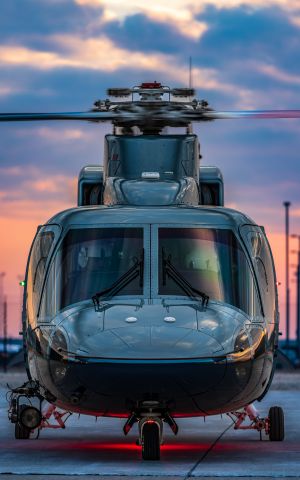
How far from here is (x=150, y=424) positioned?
54.5 ft

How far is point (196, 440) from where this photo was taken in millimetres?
20641

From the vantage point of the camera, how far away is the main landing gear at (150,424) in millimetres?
16625

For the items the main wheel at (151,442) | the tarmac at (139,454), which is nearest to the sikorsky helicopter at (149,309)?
the main wheel at (151,442)

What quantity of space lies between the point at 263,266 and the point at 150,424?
2.90 m

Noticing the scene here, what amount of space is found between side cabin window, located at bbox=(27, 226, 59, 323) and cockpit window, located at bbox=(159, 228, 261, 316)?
1.39 meters

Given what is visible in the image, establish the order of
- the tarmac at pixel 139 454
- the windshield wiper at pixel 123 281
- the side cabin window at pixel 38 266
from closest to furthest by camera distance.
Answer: the tarmac at pixel 139 454
the windshield wiper at pixel 123 281
the side cabin window at pixel 38 266

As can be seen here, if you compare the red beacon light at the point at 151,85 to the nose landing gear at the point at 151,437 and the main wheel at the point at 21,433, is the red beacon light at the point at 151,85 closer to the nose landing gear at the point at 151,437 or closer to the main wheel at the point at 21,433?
the main wheel at the point at 21,433

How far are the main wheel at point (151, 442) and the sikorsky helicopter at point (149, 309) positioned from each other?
1cm

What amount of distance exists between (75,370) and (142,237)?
82.9 inches

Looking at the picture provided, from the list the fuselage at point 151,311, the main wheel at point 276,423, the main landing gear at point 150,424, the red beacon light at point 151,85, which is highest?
the red beacon light at point 151,85

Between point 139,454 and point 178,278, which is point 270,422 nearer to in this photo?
point 139,454

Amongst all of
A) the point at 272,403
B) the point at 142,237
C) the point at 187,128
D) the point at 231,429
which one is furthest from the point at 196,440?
the point at 272,403

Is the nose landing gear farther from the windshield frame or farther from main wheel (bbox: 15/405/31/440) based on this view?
main wheel (bbox: 15/405/31/440)

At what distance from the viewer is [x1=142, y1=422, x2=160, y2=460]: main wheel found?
16.6m
